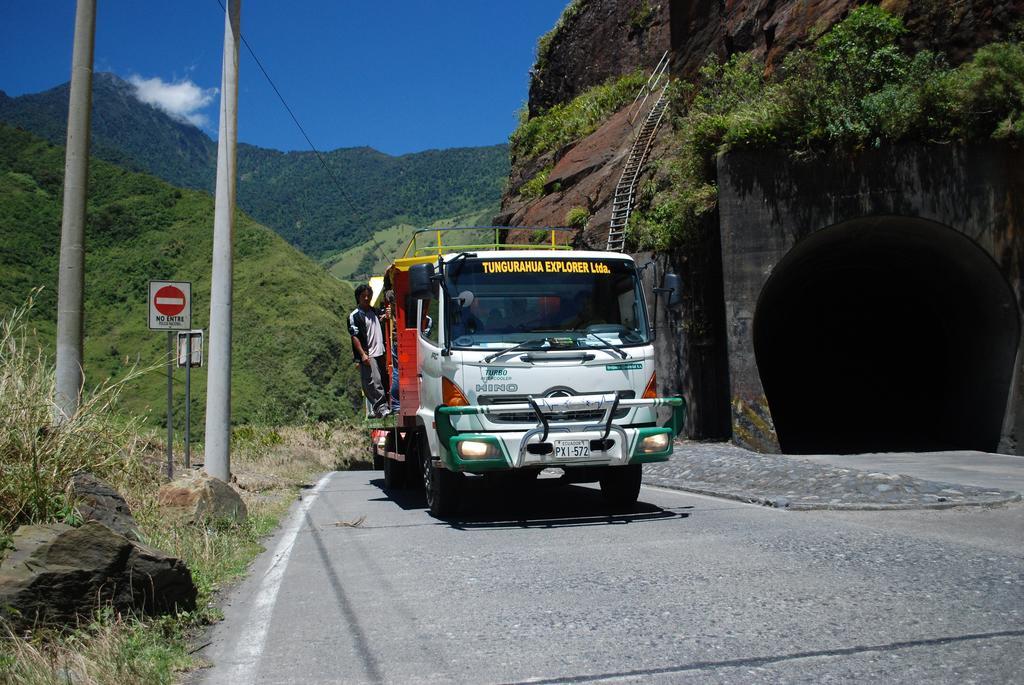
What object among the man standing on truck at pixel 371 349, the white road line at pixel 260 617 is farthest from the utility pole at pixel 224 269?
the white road line at pixel 260 617

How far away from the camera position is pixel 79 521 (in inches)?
236

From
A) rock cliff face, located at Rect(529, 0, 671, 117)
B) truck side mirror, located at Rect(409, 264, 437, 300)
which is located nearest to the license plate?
truck side mirror, located at Rect(409, 264, 437, 300)

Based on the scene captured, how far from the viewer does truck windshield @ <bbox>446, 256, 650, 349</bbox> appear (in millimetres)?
9375

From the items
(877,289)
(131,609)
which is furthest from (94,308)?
(131,609)

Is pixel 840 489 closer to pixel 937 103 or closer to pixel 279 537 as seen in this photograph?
pixel 279 537

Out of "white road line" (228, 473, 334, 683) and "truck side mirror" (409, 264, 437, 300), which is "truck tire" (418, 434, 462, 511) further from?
"truck side mirror" (409, 264, 437, 300)

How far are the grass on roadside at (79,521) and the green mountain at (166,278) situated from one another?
140ft

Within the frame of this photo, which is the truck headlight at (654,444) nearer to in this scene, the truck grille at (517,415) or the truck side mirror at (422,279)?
the truck grille at (517,415)

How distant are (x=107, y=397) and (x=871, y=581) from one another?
587 cm

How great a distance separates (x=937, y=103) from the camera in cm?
1598

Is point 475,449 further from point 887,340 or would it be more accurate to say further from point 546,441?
point 887,340

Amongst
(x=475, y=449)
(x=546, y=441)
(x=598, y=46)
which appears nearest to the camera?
(x=475, y=449)

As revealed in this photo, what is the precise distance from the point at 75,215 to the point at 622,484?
630 cm

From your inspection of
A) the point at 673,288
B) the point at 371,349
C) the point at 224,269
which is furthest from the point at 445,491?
the point at 224,269
